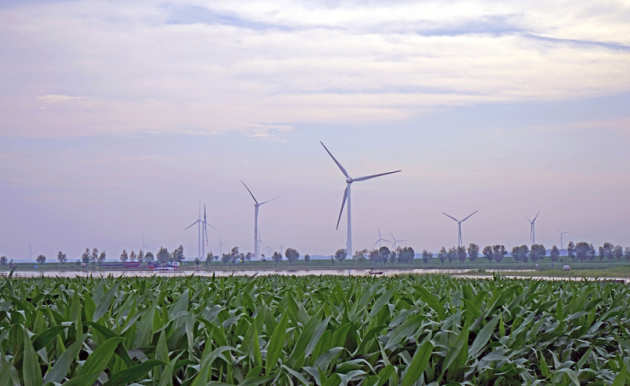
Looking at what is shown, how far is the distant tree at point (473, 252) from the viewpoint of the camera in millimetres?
158000

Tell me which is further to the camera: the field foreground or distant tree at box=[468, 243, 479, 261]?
distant tree at box=[468, 243, 479, 261]

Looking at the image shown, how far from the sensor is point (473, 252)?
162 m

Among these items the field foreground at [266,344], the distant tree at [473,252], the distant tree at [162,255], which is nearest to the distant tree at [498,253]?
the distant tree at [473,252]

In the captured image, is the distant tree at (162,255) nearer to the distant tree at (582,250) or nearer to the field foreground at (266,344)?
the distant tree at (582,250)

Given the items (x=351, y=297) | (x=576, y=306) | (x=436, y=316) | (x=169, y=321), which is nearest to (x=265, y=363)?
(x=169, y=321)

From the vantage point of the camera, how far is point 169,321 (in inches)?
135

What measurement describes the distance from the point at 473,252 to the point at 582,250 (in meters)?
24.4

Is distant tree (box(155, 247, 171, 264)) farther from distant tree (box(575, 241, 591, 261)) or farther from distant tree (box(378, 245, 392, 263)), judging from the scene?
distant tree (box(575, 241, 591, 261))

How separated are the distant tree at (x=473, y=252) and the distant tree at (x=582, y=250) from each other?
22743mm

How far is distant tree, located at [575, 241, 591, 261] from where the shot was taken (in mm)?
151000

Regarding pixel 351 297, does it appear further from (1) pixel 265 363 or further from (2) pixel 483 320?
(1) pixel 265 363

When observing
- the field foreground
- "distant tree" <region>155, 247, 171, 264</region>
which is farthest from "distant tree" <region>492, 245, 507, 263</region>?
the field foreground

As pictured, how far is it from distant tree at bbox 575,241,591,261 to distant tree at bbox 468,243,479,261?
22743 millimetres

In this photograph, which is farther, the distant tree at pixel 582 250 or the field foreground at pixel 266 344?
the distant tree at pixel 582 250
